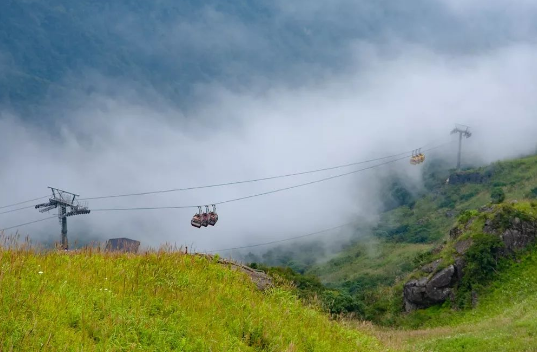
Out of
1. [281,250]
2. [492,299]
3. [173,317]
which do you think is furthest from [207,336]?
[281,250]

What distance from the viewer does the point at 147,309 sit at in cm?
898

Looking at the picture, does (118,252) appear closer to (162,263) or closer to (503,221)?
(162,263)

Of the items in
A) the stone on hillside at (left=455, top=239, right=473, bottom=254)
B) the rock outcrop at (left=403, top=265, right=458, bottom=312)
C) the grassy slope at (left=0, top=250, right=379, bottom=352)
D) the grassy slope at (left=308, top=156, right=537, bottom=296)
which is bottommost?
the grassy slope at (left=0, top=250, right=379, bottom=352)

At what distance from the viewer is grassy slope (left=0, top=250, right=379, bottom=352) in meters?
7.38

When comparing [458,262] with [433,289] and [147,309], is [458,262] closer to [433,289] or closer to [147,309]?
[433,289]

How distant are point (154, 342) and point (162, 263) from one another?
3.45 meters

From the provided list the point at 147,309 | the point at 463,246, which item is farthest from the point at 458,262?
the point at 147,309

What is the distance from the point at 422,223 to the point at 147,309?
420 ft

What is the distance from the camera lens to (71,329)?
7484 millimetres

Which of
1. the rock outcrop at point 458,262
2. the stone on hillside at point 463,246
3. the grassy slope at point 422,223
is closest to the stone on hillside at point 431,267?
the rock outcrop at point 458,262

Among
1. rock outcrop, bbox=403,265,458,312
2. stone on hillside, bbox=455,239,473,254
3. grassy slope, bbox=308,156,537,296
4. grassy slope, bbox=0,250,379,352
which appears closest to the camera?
grassy slope, bbox=0,250,379,352

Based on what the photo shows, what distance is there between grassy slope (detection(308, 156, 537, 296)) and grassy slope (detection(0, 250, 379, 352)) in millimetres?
75058

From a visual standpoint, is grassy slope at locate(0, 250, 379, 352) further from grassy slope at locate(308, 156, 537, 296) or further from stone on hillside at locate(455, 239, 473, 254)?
grassy slope at locate(308, 156, 537, 296)

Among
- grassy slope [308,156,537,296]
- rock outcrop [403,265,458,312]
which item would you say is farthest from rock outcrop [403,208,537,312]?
grassy slope [308,156,537,296]
